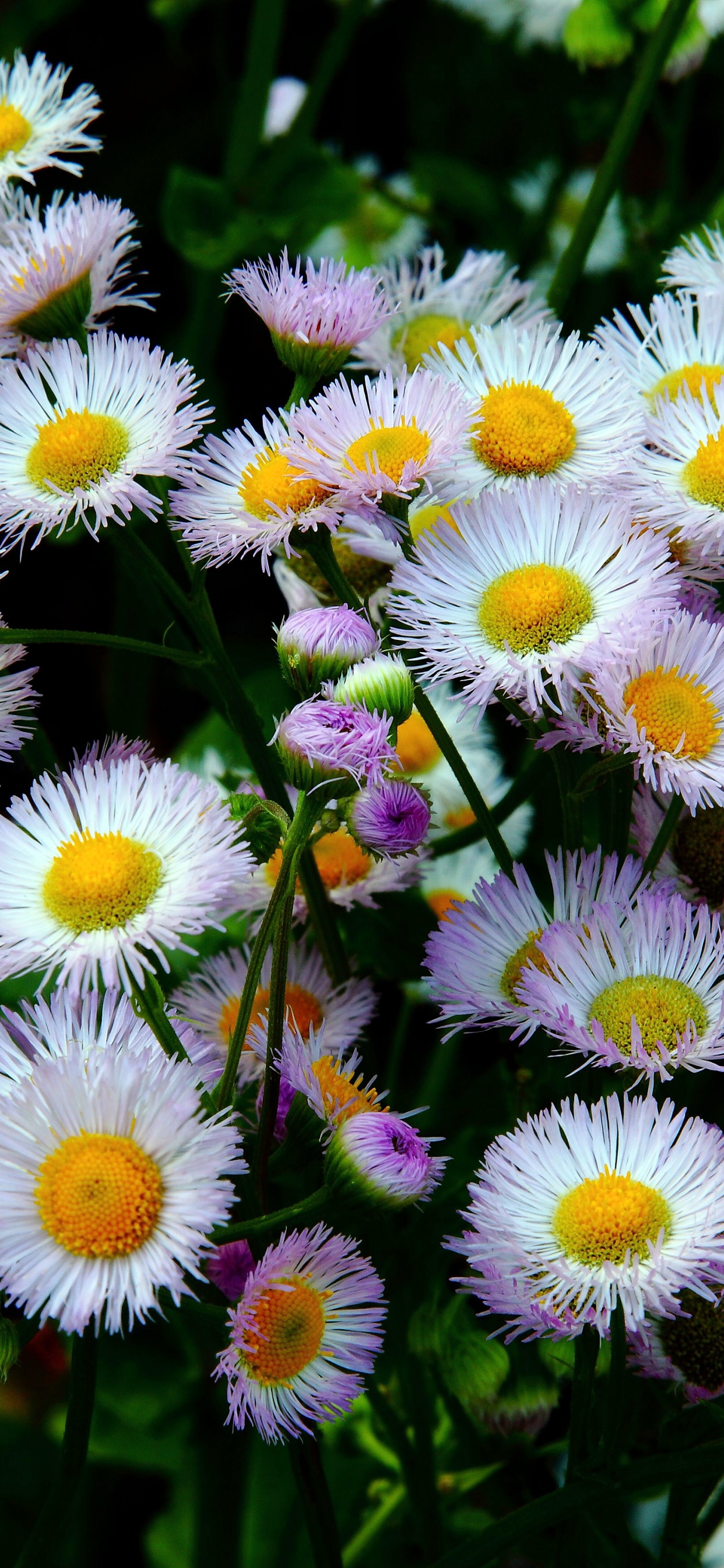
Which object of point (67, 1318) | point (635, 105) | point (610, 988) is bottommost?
point (67, 1318)

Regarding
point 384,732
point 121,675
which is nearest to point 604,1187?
point 384,732

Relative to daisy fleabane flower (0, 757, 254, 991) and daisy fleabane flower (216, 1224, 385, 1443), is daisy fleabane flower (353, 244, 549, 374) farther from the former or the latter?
daisy fleabane flower (216, 1224, 385, 1443)

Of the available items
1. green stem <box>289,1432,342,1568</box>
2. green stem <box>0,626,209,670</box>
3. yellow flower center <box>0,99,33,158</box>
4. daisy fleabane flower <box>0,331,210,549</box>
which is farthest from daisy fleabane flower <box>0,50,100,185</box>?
green stem <box>289,1432,342,1568</box>

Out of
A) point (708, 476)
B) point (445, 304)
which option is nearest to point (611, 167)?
point (445, 304)

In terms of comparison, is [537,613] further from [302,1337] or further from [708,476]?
[302,1337]

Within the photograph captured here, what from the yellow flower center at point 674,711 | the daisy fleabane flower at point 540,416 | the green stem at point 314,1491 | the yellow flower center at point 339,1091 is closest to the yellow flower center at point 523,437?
the daisy fleabane flower at point 540,416

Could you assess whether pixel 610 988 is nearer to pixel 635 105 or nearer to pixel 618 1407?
pixel 618 1407

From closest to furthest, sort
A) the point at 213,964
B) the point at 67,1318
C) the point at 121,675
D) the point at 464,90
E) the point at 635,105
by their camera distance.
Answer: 1. the point at 67,1318
2. the point at 213,964
3. the point at 635,105
4. the point at 121,675
5. the point at 464,90

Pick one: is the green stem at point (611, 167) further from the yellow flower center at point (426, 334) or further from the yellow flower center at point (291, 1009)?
the yellow flower center at point (291, 1009)
